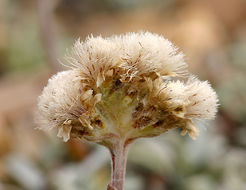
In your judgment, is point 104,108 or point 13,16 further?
point 13,16

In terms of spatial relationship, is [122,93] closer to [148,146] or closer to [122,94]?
[122,94]

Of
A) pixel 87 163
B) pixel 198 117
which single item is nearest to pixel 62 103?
pixel 198 117

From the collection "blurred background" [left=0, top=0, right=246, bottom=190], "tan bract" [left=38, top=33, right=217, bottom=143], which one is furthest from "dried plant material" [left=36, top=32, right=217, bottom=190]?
"blurred background" [left=0, top=0, right=246, bottom=190]

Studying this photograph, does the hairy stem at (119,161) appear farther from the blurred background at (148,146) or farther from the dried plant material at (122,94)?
the blurred background at (148,146)

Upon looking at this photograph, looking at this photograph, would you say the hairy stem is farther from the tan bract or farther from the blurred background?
the blurred background

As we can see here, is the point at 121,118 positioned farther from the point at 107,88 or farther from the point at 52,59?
the point at 52,59

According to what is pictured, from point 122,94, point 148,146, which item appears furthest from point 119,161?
point 148,146

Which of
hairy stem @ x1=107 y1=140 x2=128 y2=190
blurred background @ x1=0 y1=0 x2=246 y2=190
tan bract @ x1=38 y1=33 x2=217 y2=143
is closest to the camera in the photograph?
tan bract @ x1=38 y1=33 x2=217 y2=143

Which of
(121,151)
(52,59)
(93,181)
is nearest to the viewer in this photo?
(121,151)

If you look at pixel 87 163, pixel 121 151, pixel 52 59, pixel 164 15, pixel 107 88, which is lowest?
pixel 121 151
